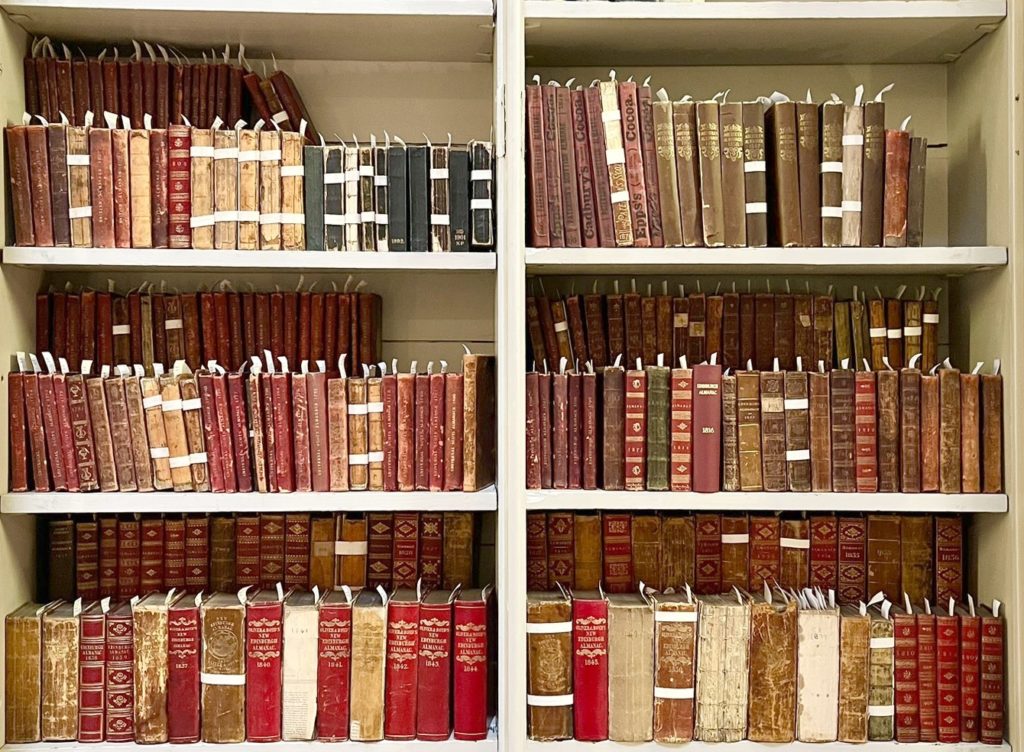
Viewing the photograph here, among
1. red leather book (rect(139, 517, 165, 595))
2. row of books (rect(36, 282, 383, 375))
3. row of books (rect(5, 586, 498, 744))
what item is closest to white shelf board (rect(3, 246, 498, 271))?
row of books (rect(36, 282, 383, 375))

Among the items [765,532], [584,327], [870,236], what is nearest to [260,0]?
[584,327]

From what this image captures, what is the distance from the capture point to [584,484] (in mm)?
1561

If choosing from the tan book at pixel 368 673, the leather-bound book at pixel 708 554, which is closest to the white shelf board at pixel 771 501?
the leather-bound book at pixel 708 554

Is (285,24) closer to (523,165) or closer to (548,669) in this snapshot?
(523,165)

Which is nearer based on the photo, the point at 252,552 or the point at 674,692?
the point at 674,692

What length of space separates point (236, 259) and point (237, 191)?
13 centimetres

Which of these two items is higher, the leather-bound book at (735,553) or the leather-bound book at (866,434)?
the leather-bound book at (866,434)

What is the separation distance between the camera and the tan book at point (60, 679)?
1.53 metres

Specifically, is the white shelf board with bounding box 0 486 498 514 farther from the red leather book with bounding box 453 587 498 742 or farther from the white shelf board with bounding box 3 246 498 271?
the white shelf board with bounding box 3 246 498 271

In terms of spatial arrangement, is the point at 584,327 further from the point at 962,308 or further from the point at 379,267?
the point at 962,308

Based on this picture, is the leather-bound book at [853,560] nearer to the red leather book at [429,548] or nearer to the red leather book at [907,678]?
the red leather book at [907,678]

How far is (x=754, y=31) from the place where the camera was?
1615mm

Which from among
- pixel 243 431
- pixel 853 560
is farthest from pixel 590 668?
pixel 243 431

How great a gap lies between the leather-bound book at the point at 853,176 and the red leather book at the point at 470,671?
0.90m
